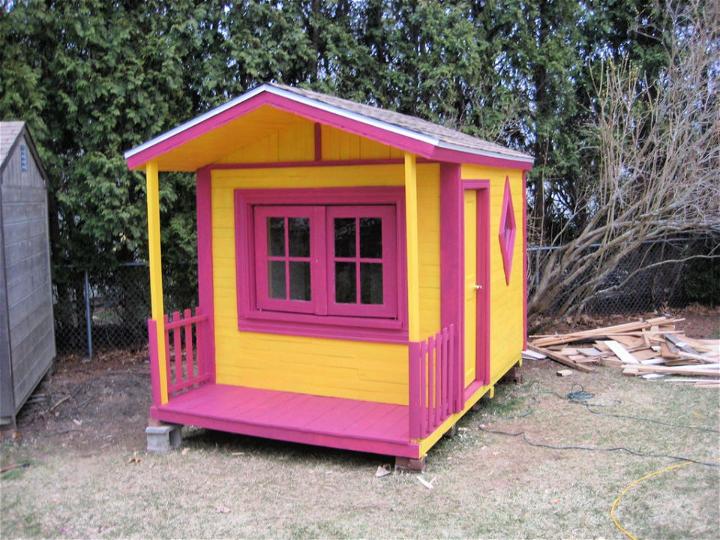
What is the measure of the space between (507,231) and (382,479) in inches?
131

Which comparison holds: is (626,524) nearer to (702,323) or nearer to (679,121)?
(679,121)

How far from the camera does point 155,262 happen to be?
20.1ft

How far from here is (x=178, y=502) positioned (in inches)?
196

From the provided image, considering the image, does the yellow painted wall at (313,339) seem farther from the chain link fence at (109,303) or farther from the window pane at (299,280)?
the chain link fence at (109,303)

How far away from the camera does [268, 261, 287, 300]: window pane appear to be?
21.8 feet

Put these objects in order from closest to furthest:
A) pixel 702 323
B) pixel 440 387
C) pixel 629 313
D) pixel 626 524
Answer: pixel 626 524 → pixel 440 387 → pixel 702 323 → pixel 629 313

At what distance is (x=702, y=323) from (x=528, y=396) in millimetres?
5109

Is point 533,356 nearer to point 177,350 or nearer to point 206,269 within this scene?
point 206,269

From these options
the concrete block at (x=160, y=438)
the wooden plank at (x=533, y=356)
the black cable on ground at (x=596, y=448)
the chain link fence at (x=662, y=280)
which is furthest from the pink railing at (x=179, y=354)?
the chain link fence at (x=662, y=280)

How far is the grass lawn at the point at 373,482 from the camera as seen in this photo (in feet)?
15.0

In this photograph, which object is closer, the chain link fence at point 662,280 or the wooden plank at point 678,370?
the wooden plank at point 678,370

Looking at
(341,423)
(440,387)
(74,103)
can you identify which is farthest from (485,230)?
(74,103)

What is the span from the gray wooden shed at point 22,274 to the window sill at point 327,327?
6.40 ft

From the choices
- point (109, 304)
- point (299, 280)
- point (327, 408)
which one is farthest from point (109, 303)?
point (327, 408)
